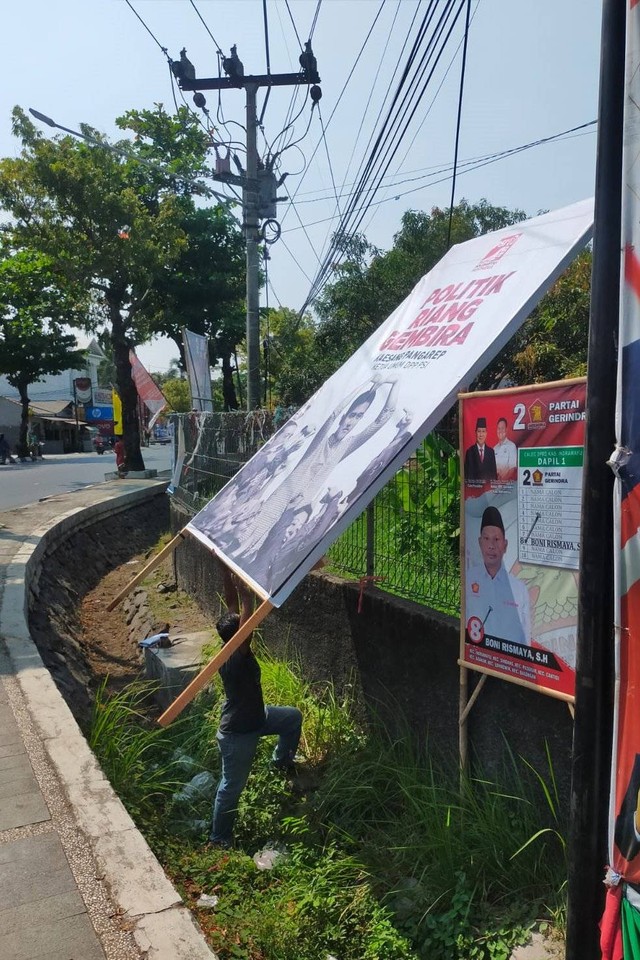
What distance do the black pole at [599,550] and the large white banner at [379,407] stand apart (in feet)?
4.52

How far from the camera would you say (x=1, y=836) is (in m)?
3.77

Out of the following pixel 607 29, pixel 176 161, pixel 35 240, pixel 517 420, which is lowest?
pixel 517 420

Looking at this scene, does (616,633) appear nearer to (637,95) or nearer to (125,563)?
(637,95)

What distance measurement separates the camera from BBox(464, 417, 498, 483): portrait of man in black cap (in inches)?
150

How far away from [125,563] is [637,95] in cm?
1437

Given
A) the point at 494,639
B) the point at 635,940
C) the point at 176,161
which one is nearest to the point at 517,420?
the point at 494,639

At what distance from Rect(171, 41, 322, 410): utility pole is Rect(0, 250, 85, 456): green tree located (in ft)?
37.3

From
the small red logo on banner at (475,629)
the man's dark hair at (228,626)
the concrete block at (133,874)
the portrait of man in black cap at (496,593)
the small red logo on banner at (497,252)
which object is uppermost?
the small red logo on banner at (497,252)

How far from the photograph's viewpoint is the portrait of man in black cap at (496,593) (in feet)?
12.0

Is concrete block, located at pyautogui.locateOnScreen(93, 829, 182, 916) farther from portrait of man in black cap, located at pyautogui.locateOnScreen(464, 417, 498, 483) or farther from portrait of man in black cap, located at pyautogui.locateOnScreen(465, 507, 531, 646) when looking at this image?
portrait of man in black cap, located at pyautogui.locateOnScreen(464, 417, 498, 483)

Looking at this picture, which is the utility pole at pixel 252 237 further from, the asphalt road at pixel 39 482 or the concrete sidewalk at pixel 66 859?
the concrete sidewalk at pixel 66 859

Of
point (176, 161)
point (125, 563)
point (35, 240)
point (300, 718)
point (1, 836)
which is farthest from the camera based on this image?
point (176, 161)

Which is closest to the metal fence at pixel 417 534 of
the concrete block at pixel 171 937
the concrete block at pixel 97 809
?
the concrete block at pixel 97 809

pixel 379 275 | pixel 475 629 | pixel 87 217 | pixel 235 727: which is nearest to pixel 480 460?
pixel 475 629
